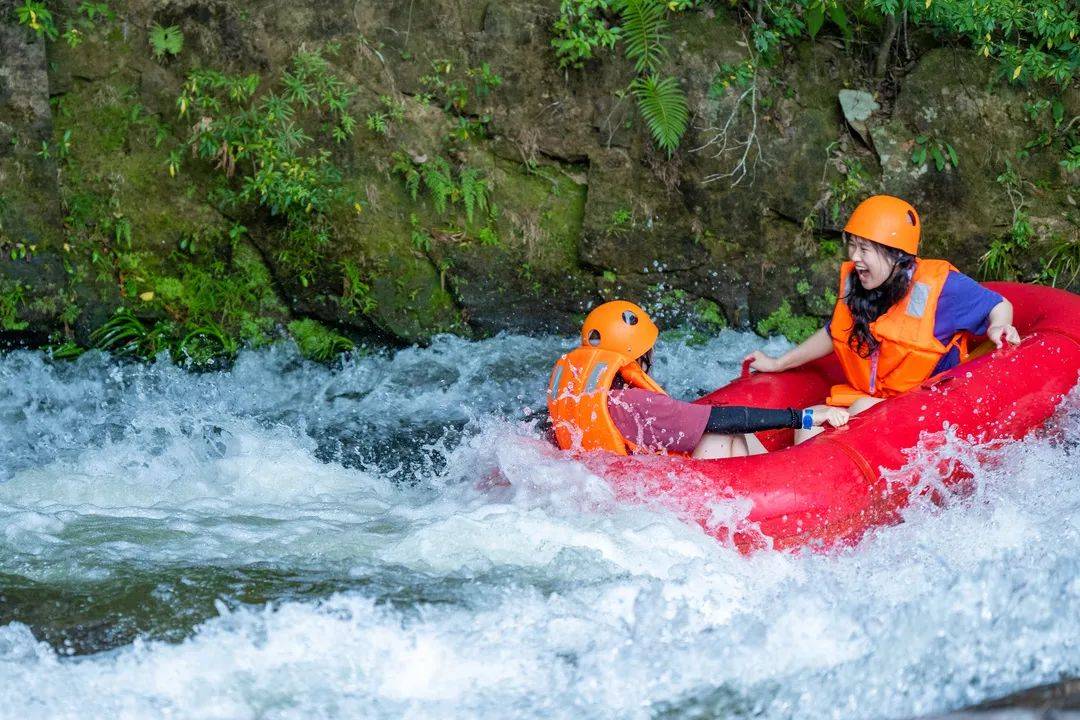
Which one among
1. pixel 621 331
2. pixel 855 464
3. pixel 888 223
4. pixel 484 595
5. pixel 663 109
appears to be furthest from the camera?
pixel 663 109

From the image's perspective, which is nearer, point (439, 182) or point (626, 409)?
point (626, 409)

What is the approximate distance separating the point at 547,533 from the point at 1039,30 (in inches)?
200

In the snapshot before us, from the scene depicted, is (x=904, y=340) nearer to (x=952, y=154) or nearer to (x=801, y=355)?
(x=801, y=355)

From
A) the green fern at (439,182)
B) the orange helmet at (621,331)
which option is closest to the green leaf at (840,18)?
the green fern at (439,182)

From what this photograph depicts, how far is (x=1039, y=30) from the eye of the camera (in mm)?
7426

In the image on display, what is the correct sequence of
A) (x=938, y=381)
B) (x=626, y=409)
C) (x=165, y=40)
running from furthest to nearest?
(x=165, y=40) < (x=938, y=381) < (x=626, y=409)

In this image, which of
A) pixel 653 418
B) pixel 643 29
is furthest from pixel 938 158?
pixel 653 418

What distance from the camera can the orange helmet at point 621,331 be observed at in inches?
190

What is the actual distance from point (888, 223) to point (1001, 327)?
2.18 ft

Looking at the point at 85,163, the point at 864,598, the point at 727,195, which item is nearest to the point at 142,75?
the point at 85,163

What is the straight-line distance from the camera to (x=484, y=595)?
3982 mm

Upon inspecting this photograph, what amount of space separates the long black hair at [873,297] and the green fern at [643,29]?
272cm

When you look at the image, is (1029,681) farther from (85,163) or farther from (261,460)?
(85,163)

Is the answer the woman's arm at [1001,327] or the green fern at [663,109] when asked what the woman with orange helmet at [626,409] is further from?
the green fern at [663,109]
